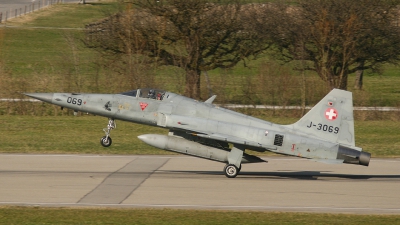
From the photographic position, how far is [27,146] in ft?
80.4

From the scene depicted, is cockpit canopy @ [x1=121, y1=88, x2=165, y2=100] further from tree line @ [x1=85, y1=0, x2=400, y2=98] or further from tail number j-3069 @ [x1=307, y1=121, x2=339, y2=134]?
tree line @ [x1=85, y1=0, x2=400, y2=98]

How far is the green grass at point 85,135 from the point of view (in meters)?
24.4

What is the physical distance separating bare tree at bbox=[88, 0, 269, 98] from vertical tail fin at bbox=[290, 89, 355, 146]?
1534 centimetres

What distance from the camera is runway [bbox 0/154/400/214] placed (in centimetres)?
1585

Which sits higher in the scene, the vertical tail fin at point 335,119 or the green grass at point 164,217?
the vertical tail fin at point 335,119

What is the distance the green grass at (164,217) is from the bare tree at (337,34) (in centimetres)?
2093

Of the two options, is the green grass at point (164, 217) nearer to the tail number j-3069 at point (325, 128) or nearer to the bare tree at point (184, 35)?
the tail number j-3069 at point (325, 128)

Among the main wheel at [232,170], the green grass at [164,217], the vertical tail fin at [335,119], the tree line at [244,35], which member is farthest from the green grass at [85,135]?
the green grass at [164,217]

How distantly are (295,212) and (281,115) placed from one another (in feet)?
63.6

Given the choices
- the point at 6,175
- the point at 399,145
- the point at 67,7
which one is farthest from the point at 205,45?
the point at 67,7

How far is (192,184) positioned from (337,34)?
758 inches

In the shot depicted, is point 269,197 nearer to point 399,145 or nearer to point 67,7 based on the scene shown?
point 399,145

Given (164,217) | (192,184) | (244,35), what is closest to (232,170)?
(192,184)

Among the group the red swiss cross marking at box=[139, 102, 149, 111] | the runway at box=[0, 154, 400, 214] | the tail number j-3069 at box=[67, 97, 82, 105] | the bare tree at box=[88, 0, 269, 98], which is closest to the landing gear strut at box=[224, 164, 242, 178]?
the runway at box=[0, 154, 400, 214]
